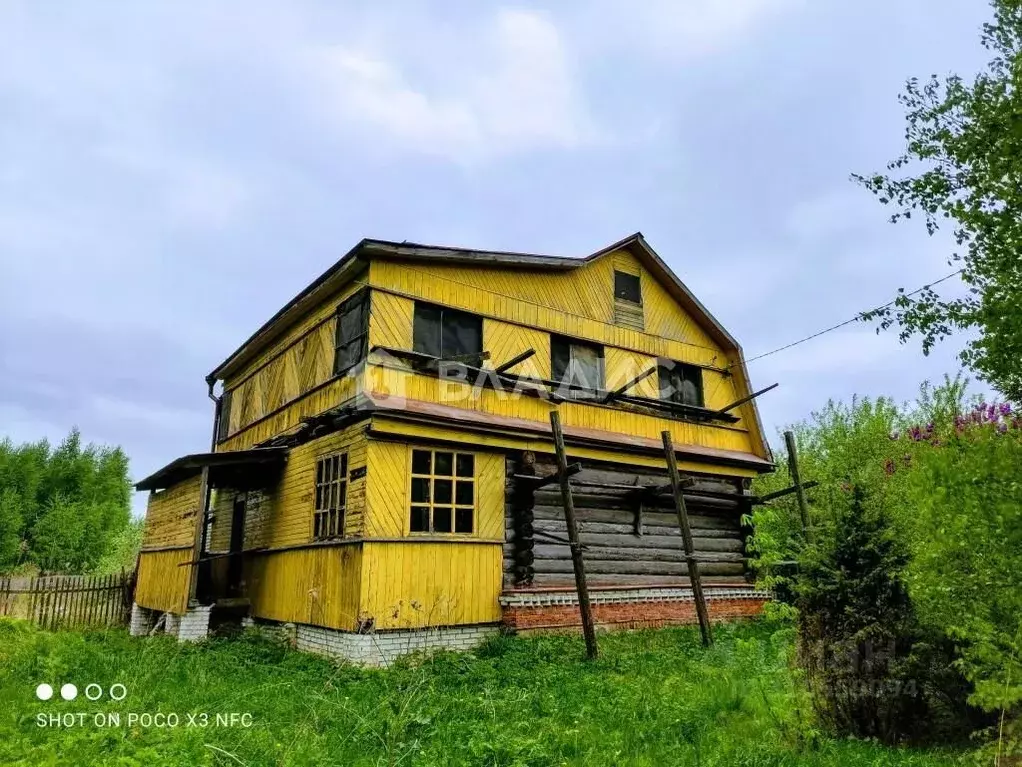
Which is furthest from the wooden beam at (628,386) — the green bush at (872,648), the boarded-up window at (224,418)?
the boarded-up window at (224,418)

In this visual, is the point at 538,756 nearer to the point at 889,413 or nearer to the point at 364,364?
the point at 364,364

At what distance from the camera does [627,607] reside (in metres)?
14.1

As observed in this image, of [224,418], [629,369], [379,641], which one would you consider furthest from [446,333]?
[224,418]

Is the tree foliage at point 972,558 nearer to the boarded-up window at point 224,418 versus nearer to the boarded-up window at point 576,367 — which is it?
the boarded-up window at point 576,367

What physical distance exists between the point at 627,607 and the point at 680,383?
20.4 feet

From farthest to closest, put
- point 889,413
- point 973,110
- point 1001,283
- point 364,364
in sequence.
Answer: point 889,413
point 364,364
point 973,110
point 1001,283

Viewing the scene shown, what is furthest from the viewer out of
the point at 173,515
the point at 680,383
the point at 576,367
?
the point at 680,383

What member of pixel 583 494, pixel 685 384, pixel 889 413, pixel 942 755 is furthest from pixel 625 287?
pixel 889 413

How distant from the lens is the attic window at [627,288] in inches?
672

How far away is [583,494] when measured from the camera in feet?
47.1

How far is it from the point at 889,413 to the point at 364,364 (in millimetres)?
22942

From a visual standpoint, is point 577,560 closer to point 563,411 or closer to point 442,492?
point 442,492

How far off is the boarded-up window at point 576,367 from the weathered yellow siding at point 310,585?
19.6ft

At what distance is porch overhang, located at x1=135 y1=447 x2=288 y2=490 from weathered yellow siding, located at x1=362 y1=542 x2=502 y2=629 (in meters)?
4.56
